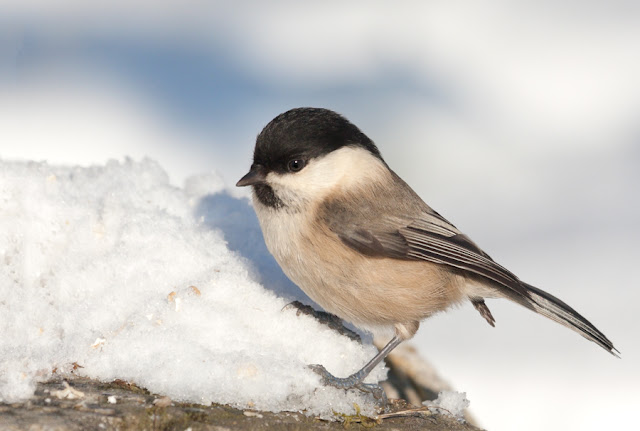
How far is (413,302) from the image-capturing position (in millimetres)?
2523

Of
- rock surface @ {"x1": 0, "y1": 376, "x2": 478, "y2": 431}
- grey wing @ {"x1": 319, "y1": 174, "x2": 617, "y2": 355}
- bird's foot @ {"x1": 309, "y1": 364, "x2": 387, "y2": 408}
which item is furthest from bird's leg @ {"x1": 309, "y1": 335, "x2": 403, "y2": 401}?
A: grey wing @ {"x1": 319, "y1": 174, "x2": 617, "y2": 355}

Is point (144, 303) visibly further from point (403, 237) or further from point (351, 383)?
point (403, 237)

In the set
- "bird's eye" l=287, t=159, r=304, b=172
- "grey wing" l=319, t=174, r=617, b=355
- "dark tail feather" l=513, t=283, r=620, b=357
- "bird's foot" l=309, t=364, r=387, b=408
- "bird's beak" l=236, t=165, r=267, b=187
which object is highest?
"bird's eye" l=287, t=159, r=304, b=172

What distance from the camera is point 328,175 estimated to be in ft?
8.32

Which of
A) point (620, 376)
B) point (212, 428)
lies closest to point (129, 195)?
point (212, 428)

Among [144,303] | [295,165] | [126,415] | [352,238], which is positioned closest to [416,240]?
[352,238]

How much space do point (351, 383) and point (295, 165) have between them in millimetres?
772

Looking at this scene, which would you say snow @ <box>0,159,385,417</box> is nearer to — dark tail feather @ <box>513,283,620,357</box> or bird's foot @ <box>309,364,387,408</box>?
bird's foot @ <box>309,364,387,408</box>

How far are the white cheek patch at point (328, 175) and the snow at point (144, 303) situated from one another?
370 millimetres

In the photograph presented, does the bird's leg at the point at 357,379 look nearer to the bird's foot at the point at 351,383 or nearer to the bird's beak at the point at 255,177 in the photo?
the bird's foot at the point at 351,383

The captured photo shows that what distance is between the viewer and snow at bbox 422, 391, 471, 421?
218cm

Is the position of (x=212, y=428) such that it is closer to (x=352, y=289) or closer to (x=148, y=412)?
(x=148, y=412)

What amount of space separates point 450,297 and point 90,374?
4.37 feet

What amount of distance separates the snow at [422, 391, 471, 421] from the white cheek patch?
0.80 metres
